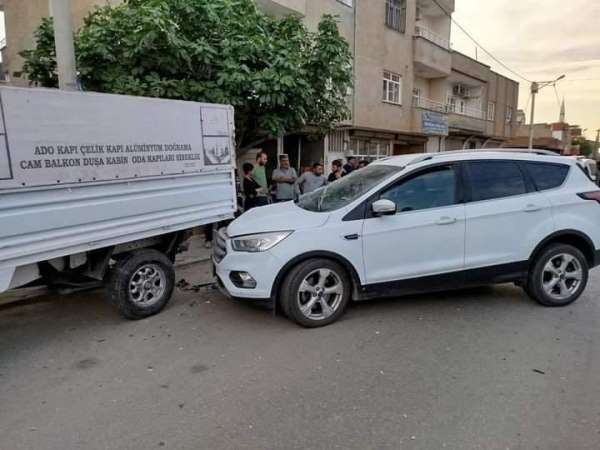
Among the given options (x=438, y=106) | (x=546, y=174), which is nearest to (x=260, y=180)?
(x=546, y=174)

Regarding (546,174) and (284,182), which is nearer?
(546,174)

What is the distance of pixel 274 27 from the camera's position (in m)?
8.34

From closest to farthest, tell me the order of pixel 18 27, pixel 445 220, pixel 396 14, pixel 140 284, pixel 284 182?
pixel 445 220, pixel 140 284, pixel 284 182, pixel 18 27, pixel 396 14

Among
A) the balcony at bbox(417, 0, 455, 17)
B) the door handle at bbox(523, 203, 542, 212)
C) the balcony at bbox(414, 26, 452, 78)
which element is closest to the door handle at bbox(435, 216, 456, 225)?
the door handle at bbox(523, 203, 542, 212)

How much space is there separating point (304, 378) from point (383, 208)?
6.07 feet

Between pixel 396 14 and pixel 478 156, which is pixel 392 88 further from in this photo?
pixel 478 156

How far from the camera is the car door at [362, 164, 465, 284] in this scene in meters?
4.50

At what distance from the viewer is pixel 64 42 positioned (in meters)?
5.74

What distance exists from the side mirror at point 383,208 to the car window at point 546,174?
1.84m

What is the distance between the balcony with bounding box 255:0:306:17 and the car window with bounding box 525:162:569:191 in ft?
29.4

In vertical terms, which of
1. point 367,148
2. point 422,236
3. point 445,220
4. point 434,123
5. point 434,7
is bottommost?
point 422,236

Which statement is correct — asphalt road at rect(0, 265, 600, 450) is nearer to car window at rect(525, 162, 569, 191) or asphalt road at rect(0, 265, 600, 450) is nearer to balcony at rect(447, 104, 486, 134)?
car window at rect(525, 162, 569, 191)

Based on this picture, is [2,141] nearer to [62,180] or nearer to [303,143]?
[62,180]

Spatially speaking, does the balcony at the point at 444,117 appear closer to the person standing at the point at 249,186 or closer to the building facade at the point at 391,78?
the building facade at the point at 391,78
